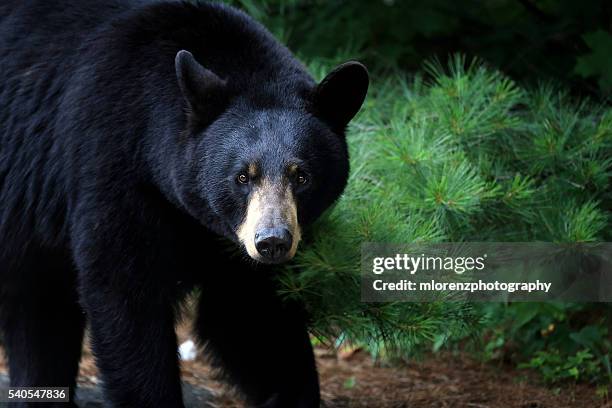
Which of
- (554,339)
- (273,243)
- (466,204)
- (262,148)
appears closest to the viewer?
(273,243)

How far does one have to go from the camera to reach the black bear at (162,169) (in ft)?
14.6

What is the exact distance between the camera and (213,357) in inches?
216

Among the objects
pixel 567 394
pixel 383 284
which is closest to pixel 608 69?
pixel 567 394

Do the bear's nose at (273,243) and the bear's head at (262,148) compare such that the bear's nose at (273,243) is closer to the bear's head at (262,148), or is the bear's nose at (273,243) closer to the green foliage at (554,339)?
the bear's head at (262,148)

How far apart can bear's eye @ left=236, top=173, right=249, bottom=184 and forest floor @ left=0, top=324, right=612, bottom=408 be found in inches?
61.8

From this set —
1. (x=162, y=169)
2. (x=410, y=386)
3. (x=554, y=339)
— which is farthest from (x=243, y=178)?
(x=554, y=339)

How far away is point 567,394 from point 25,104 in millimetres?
3486

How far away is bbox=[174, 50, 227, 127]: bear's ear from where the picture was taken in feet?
14.3

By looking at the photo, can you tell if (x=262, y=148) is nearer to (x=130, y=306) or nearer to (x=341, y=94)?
(x=341, y=94)

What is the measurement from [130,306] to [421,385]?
2.55 metres

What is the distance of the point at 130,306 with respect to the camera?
15.1ft

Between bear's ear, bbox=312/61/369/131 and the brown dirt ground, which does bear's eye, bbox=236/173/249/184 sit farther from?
the brown dirt ground

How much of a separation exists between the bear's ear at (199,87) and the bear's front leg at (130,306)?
530 mm

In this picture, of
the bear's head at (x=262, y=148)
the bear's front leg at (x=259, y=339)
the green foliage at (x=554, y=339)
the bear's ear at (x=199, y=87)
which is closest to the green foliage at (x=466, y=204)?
the green foliage at (x=554, y=339)
